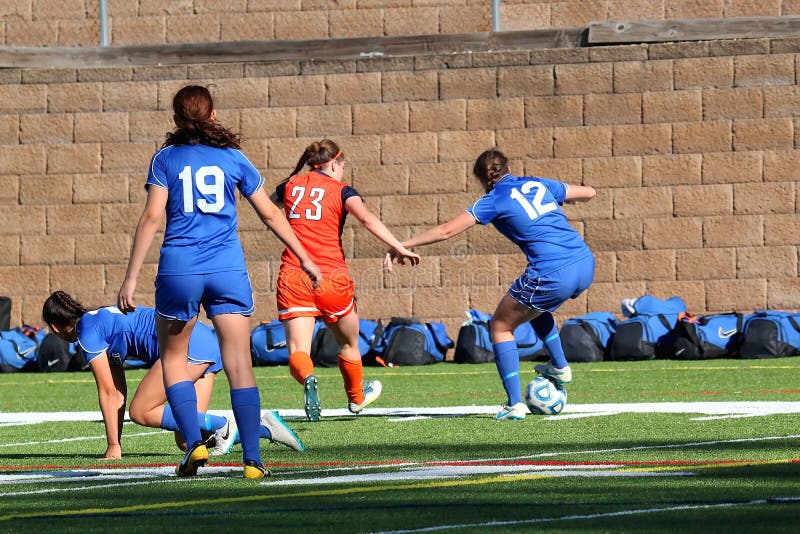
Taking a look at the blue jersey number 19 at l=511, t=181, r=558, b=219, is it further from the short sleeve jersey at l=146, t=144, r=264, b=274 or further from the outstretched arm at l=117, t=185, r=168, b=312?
the outstretched arm at l=117, t=185, r=168, b=312

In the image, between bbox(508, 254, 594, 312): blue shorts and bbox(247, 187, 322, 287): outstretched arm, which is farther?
bbox(508, 254, 594, 312): blue shorts

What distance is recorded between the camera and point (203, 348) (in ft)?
27.1

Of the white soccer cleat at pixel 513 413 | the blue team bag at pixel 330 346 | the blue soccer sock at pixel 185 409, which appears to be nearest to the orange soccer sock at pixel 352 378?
the white soccer cleat at pixel 513 413

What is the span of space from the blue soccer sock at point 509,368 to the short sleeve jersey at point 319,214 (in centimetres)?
129

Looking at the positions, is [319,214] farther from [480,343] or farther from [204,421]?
[480,343]

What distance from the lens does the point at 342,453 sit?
25.2ft

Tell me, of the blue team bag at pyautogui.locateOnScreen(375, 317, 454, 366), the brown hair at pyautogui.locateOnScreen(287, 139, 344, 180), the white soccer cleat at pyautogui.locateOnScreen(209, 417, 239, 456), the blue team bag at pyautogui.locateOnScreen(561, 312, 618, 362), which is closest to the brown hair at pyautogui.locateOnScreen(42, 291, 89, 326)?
the white soccer cleat at pyautogui.locateOnScreen(209, 417, 239, 456)

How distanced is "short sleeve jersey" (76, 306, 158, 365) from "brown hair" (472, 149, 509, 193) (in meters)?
2.82

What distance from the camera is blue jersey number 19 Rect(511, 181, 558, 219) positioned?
33.1ft

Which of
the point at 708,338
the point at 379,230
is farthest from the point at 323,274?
the point at 708,338

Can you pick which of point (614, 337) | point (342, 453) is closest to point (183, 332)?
point (342, 453)

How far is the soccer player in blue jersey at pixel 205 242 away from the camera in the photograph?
21.3 feet

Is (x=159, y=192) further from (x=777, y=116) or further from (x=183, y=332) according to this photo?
(x=777, y=116)

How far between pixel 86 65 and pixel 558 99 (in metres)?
5.96
